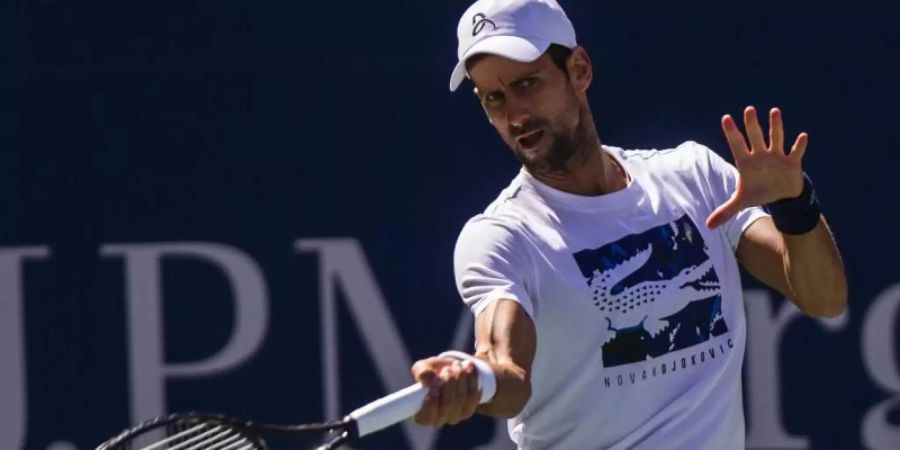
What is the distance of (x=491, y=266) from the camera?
2859 mm

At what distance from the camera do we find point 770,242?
309 centimetres

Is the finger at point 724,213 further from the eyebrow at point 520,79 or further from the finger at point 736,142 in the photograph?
the eyebrow at point 520,79

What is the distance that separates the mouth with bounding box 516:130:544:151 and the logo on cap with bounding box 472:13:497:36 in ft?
0.55

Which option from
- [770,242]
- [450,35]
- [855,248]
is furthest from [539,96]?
[855,248]

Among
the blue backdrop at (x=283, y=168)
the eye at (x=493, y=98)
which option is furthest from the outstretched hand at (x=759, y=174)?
the blue backdrop at (x=283, y=168)

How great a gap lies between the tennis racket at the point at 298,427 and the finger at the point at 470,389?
0.04ft

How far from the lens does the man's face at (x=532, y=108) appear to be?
2.93 m

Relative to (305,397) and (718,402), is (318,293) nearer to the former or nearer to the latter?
(305,397)

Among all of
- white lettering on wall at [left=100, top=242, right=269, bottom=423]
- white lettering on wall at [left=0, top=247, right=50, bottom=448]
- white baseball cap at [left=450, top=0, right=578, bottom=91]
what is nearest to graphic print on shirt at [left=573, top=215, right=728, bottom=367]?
white baseball cap at [left=450, top=0, right=578, bottom=91]

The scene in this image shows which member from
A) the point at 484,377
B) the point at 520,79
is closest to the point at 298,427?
the point at 484,377

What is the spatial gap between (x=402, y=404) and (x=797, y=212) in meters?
0.77

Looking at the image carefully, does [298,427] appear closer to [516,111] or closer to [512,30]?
[516,111]

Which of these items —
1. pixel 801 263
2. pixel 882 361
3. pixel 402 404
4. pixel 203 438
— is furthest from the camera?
pixel 882 361

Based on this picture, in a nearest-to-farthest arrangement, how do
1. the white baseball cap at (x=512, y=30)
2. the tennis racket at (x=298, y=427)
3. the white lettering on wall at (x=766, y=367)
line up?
the tennis racket at (x=298, y=427), the white baseball cap at (x=512, y=30), the white lettering on wall at (x=766, y=367)
